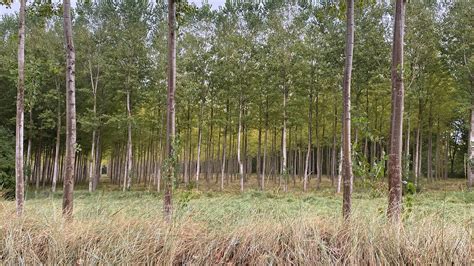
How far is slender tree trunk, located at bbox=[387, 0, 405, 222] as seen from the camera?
4.52m

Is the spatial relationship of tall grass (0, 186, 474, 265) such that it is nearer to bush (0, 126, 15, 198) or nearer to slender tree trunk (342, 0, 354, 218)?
slender tree trunk (342, 0, 354, 218)

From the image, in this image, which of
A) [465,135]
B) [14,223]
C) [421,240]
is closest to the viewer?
[421,240]

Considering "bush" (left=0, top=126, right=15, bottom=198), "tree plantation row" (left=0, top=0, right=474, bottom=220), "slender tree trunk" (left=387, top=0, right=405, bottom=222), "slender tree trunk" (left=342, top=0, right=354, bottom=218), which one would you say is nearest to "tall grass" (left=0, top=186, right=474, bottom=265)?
"slender tree trunk" (left=387, top=0, right=405, bottom=222)

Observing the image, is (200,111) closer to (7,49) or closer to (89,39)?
(89,39)

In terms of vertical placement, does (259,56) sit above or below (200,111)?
above

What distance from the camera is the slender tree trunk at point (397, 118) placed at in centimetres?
452

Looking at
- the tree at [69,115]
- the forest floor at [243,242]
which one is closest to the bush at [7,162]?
the tree at [69,115]

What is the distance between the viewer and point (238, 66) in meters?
21.1

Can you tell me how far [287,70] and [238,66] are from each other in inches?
110

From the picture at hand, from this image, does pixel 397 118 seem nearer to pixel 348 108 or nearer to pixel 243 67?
pixel 348 108

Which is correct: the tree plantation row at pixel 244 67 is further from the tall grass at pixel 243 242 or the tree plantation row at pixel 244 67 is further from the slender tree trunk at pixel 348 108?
the tall grass at pixel 243 242

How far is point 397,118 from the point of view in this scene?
464cm

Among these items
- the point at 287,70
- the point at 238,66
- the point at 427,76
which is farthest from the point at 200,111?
the point at 427,76

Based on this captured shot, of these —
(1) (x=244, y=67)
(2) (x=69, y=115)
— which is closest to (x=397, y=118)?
(2) (x=69, y=115)
